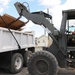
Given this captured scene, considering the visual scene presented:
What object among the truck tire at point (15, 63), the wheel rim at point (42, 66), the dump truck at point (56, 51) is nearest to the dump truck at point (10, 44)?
the truck tire at point (15, 63)

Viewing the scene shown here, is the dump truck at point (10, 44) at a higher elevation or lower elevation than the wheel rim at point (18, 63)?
higher

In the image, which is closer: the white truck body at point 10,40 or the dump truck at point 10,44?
the white truck body at point 10,40

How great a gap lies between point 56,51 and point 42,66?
760 millimetres

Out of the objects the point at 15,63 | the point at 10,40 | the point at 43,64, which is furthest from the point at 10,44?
the point at 43,64

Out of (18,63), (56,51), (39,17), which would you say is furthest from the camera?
(18,63)

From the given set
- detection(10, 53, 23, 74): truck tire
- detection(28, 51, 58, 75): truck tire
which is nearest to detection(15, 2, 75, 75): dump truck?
detection(28, 51, 58, 75): truck tire

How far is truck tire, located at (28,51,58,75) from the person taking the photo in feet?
18.5

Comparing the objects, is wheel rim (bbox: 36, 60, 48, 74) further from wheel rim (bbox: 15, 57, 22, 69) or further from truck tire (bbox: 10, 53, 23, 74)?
wheel rim (bbox: 15, 57, 22, 69)

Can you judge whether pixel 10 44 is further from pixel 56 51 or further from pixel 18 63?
pixel 56 51

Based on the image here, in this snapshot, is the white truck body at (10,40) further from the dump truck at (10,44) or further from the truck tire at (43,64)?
the truck tire at (43,64)

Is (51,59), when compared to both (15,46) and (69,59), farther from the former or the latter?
(15,46)

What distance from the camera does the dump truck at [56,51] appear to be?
5746 mm

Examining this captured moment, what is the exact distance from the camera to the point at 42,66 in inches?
229

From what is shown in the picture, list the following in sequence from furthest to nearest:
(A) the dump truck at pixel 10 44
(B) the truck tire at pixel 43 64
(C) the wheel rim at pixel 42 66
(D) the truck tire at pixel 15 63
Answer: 1. (D) the truck tire at pixel 15 63
2. (A) the dump truck at pixel 10 44
3. (C) the wheel rim at pixel 42 66
4. (B) the truck tire at pixel 43 64
